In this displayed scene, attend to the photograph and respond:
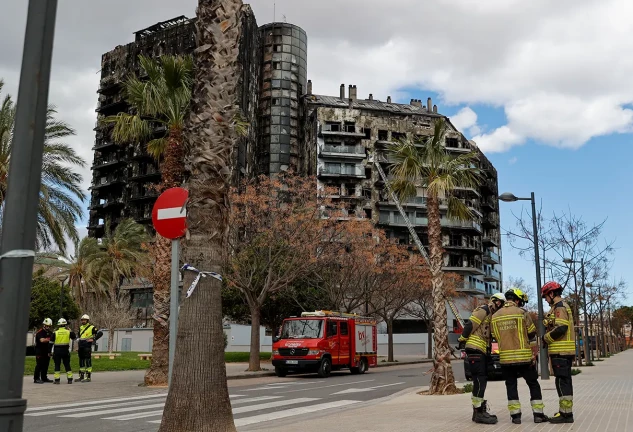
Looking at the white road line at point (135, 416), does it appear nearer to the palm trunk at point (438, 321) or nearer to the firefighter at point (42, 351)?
the palm trunk at point (438, 321)

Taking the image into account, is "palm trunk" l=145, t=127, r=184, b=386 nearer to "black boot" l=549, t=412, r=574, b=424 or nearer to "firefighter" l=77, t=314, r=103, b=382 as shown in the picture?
"firefighter" l=77, t=314, r=103, b=382

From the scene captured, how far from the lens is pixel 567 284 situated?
31.6 meters

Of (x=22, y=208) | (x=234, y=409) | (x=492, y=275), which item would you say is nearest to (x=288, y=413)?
Answer: (x=234, y=409)

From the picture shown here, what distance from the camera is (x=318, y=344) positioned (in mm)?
24531

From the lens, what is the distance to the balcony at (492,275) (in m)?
97.0

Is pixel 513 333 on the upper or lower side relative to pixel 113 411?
upper

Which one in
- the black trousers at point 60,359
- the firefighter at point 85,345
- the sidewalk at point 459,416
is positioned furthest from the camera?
the firefighter at point 85,345

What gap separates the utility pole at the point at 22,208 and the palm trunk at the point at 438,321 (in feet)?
44.3

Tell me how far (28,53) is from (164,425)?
4346 millimetres

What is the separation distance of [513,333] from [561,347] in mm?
745

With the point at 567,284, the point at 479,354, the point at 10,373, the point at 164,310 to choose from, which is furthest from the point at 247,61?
the point at 10,373

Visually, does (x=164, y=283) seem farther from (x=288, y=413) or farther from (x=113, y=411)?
(x=288, y=413)

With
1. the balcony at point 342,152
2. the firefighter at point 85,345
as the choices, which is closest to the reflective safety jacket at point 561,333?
the firefighter at point 85,345

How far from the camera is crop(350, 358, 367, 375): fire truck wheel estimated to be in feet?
91.2
